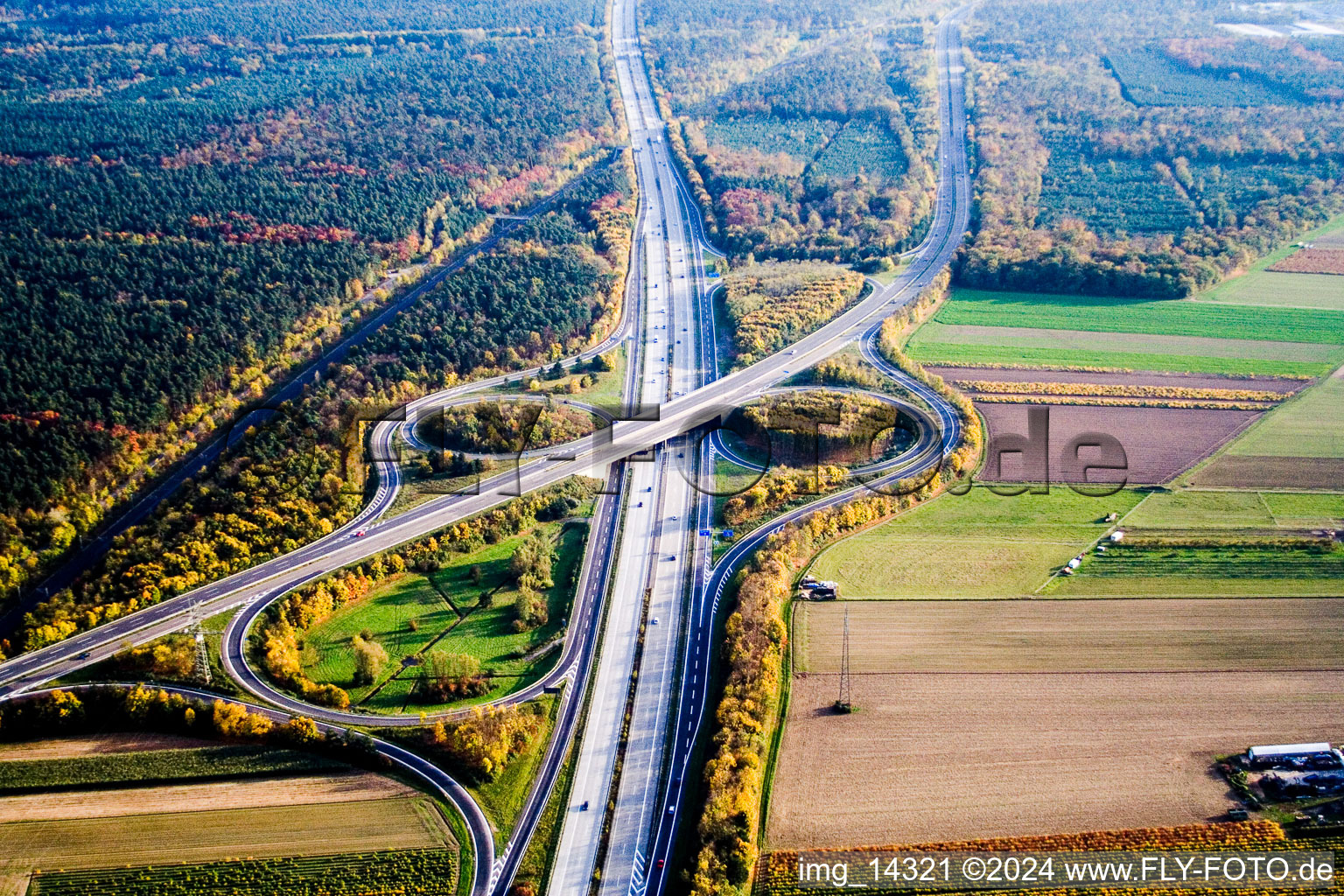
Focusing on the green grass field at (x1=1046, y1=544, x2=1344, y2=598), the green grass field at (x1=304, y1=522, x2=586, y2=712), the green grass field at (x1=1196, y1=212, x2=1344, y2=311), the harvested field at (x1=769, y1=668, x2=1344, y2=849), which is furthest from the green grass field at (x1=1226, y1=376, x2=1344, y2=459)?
the green grass field at (x1=304, y1=522, x2=586, y2=712)

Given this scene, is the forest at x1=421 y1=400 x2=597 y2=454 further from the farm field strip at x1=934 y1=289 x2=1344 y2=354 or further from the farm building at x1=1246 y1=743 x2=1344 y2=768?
the farm building at x1=1246 y1=743 x2=1344 y2=768

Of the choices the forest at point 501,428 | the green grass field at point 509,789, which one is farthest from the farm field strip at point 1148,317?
the green grass field at point 509,789

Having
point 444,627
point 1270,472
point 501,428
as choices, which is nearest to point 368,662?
point 444,627

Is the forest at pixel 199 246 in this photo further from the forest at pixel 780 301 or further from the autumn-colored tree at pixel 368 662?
the autumn-colored tree at pixel 368 662

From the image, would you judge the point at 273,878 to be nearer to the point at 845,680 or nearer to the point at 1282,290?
the point at 845,680

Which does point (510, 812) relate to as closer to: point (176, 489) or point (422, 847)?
point (422, 847)

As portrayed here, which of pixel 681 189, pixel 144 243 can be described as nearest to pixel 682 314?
pixel 681 189
